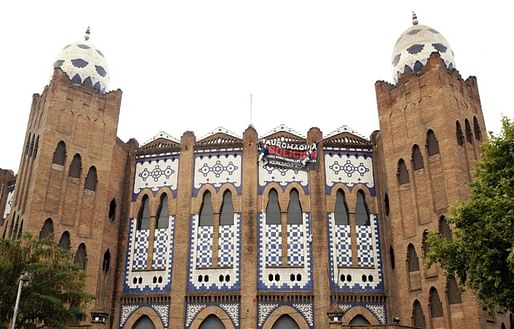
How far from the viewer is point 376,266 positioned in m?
22.9

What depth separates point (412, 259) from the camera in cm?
2148

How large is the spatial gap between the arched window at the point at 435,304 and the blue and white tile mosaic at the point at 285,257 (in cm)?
485

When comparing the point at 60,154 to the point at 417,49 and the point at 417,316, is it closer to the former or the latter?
the point at 417,316

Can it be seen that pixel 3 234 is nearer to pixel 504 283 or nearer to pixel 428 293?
pixel 428 293

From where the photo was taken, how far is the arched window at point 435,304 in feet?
65.5

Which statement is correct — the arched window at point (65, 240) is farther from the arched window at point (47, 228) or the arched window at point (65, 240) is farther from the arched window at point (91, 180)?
the arched window at point (91, 180)

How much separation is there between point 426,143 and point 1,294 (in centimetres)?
1665

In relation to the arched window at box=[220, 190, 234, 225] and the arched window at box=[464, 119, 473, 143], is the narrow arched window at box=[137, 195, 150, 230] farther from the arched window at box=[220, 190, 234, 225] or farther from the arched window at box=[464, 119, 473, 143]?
the arched window at box=[464, 119, 473, 143]

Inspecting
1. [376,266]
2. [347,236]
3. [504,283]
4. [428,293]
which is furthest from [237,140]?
[504,283]

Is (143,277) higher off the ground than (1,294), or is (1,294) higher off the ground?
(143,277)

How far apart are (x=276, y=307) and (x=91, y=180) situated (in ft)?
32.2

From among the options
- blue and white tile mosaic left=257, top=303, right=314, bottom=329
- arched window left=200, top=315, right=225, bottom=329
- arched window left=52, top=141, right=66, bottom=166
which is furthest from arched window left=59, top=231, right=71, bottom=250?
blue and white tile mosaic left=257, top=303, right=314, bottom=329

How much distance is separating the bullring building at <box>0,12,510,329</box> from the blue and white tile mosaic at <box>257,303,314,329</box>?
51 mm

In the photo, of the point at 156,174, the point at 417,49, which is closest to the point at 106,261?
the point at 156,174
